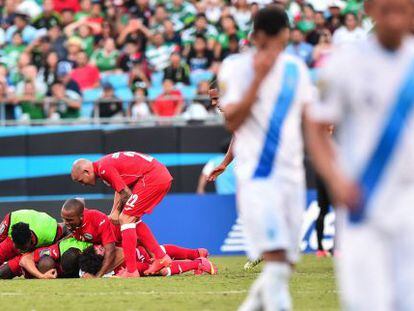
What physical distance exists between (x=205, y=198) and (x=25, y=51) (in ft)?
20.1

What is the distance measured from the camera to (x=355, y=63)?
6035 millimetres

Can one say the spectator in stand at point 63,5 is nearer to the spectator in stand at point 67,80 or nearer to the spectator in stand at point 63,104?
the spectator in stand at point 67,80

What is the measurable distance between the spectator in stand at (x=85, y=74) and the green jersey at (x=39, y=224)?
8.90 metres

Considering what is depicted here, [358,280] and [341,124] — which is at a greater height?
[341,124]

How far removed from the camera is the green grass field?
34.9 feet

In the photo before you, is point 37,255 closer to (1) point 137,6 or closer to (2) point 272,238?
(2) point 272,238

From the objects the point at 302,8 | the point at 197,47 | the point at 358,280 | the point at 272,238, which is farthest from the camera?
the point at 302,8

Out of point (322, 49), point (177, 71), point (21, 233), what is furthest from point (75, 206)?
point (322, 49)

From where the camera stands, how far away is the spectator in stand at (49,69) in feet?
72.7

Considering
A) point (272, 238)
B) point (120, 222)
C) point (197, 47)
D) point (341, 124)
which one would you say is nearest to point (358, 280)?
point (341, 124)

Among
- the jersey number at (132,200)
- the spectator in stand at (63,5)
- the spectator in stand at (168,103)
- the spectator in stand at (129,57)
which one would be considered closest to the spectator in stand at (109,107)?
the spectator in stand at (168,103)

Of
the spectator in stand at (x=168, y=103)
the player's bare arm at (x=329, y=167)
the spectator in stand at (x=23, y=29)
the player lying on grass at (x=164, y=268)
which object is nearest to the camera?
the player's bare arm at (x=329, y=167)

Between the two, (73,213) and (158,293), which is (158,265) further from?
(158,293)

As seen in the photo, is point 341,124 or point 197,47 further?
point 197,47
